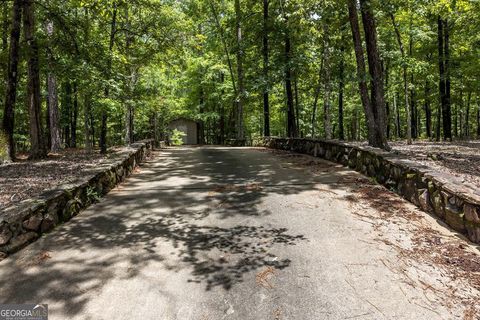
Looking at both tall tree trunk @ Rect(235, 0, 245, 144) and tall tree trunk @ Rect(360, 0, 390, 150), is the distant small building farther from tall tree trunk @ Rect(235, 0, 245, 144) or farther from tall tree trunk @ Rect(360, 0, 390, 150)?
tall tree trunk @ Rect(360, 0, 390, 150)

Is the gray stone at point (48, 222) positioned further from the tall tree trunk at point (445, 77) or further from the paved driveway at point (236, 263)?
the tall tree trunk at point (445, 77)

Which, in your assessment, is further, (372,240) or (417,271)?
(372,240)

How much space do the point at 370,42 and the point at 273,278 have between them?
28.3 ft

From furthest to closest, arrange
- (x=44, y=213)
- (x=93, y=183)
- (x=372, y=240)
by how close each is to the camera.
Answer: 1. (x=93, y=183)
2. (x=44, y=213)
3. (x=372, y=240)

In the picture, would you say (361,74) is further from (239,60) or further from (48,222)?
(239,60)

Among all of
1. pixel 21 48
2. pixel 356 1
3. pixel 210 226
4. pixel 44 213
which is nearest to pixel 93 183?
pixel 44 213

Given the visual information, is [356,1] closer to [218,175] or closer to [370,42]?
[370,42]

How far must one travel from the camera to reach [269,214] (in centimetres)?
576

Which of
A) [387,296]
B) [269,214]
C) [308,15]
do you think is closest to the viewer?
[387,296]

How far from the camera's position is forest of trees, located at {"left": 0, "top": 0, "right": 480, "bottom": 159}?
1026 cm

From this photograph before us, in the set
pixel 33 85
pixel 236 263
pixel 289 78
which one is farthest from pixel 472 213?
pixel 289 78

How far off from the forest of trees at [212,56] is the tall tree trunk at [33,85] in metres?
0.03

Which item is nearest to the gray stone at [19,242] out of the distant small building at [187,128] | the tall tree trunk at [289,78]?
the tall tree trunk at [289,78]

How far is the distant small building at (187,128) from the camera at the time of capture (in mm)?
39281
